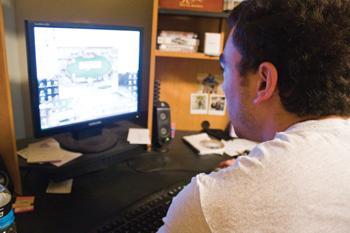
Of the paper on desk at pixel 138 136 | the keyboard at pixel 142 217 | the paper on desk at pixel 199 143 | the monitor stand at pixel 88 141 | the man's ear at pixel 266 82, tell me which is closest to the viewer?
the man's ear at pixel 266 82

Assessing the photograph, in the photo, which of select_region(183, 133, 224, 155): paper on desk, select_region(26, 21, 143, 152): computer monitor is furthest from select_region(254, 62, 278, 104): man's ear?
select_region(183, 133, 224, 155): paper on desk

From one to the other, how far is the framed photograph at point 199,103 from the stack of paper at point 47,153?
71 cm

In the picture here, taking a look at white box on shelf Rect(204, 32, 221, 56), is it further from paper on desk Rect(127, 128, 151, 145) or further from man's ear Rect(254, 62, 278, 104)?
man's ear Rect(254, 62, 278, 104)

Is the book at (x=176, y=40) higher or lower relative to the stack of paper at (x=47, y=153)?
higher

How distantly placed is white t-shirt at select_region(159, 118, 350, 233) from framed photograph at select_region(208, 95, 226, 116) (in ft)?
3.72

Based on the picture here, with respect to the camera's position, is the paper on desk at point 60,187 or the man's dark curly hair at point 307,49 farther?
the paper on desk at point 60,187

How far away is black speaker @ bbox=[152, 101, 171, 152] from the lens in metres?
1.54

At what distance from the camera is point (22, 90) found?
4.73ft

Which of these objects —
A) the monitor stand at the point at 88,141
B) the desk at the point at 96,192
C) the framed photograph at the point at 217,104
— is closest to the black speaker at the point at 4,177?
the desk at the point at 96,192

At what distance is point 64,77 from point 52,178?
36 cm

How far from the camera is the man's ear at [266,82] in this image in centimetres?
69

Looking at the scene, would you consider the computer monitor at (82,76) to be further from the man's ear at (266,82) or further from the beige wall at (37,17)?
the man's ear at (266,82)

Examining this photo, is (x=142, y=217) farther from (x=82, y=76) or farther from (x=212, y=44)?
(x=212, y=44)

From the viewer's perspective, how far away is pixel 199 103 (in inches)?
69.4
